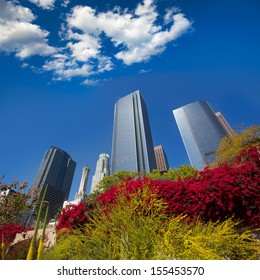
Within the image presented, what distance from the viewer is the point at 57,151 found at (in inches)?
5335

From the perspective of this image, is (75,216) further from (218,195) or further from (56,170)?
(56,170)

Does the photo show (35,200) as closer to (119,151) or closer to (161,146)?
(119,151)

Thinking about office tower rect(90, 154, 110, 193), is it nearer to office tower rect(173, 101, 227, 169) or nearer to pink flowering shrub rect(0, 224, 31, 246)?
office tower rect(173, 101, 227, 169)

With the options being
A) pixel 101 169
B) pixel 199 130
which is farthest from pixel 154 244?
pixel 101 169

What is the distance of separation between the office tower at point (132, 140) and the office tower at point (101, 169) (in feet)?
141

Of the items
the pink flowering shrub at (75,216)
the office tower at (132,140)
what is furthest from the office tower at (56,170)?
the pink flowering shrub at (75,216)

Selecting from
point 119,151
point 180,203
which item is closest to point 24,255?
point 180,203

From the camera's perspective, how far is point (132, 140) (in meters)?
102

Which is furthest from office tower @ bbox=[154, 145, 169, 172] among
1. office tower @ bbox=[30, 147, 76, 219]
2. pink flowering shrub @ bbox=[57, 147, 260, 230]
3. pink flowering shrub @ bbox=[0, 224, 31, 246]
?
pink flowering shrub @ bbox=[57, 147, 260, 230]

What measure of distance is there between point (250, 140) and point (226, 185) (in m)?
9.22

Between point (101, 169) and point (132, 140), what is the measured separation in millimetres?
53326

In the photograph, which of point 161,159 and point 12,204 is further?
point 161,159
